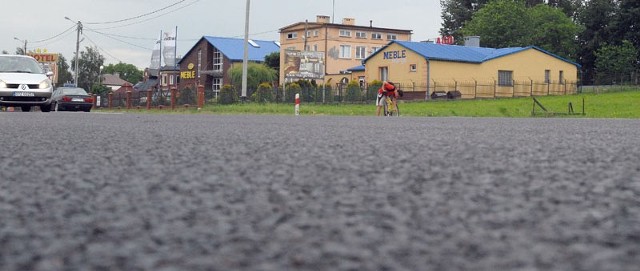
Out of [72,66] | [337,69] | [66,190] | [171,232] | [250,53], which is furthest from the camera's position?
[72,66]

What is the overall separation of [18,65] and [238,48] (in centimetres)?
5834

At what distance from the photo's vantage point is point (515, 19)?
74.2m

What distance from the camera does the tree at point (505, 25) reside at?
244ft

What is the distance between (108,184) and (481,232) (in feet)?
6.14

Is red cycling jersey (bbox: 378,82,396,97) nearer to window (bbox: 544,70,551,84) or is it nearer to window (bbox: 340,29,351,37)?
window (bbox: 544,70,551,84)

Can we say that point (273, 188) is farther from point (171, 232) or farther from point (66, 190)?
point (171, 232)

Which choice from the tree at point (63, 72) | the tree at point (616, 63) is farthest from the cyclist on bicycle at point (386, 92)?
the tree at point (63, 72)

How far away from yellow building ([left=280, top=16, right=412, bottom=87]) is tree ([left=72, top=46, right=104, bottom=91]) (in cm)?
6333

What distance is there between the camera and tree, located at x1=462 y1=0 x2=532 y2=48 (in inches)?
2926

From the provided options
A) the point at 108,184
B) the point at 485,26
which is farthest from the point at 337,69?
the point at 108,184

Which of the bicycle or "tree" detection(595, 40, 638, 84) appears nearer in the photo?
the bicycle

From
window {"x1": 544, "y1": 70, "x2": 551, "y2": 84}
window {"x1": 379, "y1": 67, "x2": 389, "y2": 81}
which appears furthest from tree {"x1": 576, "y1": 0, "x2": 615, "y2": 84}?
window {"x1": 379, "y1": 67, "x2": 389, "y2": 81}

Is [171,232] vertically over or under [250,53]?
under

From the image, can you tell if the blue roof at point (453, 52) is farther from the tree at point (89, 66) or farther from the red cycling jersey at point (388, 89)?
the tree at point (89, 66)
